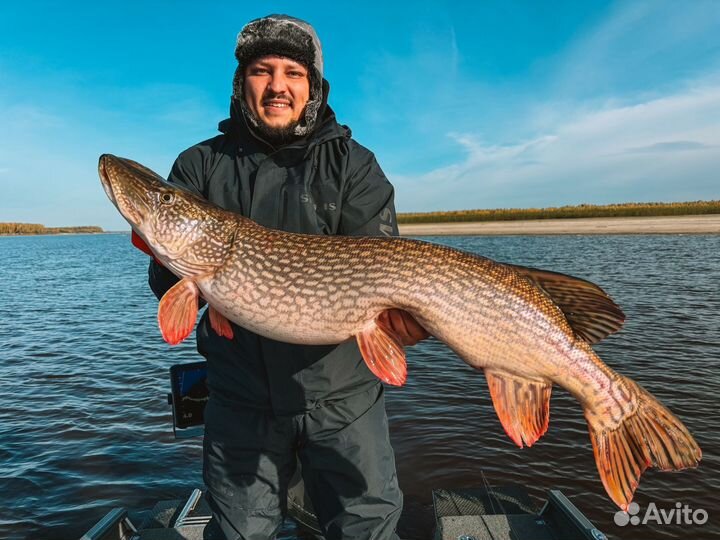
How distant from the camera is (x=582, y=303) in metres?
2.45

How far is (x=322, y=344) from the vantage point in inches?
96.5

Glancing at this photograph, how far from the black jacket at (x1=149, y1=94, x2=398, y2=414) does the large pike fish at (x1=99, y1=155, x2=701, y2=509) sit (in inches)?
5.0

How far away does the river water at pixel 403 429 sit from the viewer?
15.8ft

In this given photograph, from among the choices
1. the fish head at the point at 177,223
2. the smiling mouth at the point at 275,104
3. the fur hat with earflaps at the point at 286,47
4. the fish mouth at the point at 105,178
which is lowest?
the fish head at the point at 177,223

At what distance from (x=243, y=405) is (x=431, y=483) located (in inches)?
141

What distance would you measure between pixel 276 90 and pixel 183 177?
Answer: 76 centimetres

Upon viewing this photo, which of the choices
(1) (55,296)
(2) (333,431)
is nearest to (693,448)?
(2) (333,431)

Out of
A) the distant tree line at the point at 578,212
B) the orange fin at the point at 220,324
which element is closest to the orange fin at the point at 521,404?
the orange fin at the point at 220,324

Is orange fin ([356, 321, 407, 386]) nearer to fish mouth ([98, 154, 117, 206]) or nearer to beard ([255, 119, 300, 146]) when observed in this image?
beard ([255, 119, 300, 146])

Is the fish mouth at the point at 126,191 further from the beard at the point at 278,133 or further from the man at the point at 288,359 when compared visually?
the beard at the point at 278,133

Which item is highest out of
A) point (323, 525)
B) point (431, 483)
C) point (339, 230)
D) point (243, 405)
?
point (339, 230)

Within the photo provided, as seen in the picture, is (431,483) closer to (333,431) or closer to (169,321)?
(333,431)

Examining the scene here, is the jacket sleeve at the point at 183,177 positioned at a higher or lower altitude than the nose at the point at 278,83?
lower

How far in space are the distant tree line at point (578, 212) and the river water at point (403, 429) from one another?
1752 inches
